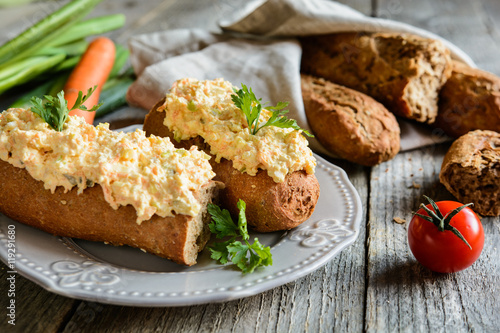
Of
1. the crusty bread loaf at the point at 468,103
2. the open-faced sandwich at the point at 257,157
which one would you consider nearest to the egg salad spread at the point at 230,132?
the open-faced sandwich at the point at 257,157

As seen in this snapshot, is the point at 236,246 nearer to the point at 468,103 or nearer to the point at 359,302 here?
the point at 359,302

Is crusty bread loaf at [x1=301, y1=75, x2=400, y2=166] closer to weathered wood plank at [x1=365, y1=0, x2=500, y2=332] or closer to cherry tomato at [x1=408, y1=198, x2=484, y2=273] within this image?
weathered wood plank at [x1=365, y1=0, x2=500, y2=332]

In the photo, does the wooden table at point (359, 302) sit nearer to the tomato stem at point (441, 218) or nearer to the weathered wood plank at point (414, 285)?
the weathered wood plank at point (414, 285)

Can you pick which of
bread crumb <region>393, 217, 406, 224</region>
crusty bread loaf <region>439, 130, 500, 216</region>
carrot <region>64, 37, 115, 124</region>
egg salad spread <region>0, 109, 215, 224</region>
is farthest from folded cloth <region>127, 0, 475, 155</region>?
egg salad spread <region>0, 109, 215, 224</region>

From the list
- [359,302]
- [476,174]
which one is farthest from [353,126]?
[359,302]

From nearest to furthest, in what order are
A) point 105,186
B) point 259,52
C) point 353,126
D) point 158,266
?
point 105,186 < point 158,266 < point 353,126 < point 259,52

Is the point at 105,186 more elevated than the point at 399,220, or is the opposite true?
the point at 105,186
